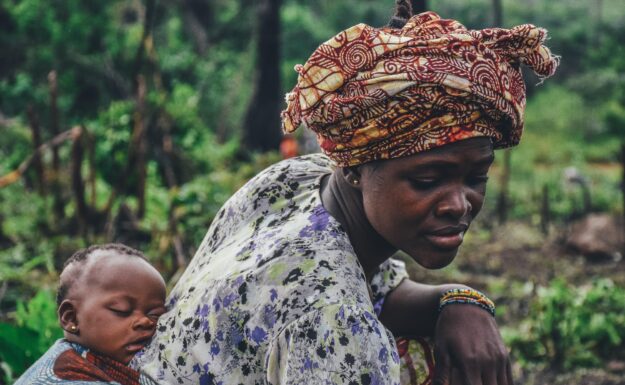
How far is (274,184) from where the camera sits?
2254 millimetres

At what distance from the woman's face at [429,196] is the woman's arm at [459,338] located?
373 mm

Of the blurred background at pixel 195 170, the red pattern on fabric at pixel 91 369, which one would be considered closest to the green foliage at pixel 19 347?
the blurred background at pixel 195 170

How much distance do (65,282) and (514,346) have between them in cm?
332

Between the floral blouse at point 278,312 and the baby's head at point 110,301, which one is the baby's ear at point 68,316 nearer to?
the baby's head at point 110,301

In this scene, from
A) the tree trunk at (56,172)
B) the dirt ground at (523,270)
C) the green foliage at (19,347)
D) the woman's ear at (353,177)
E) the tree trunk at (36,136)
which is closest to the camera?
the woman's ear at (353,177)

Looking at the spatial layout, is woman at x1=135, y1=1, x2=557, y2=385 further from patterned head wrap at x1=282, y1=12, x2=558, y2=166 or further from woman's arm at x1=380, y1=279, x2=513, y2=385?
woman's arm at x1=380, y1=279, x2=513, y2=385

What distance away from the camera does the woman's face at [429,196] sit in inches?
72.7

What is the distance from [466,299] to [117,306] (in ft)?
3.31

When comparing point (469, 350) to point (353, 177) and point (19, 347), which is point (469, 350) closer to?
point (353, 177)

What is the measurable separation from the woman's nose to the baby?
833 millimetres

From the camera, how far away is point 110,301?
208 centimetres

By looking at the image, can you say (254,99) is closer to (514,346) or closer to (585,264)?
(585,264)

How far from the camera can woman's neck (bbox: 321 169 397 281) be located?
2.00 metres

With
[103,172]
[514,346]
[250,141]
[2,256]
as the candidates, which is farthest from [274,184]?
[250,141]
